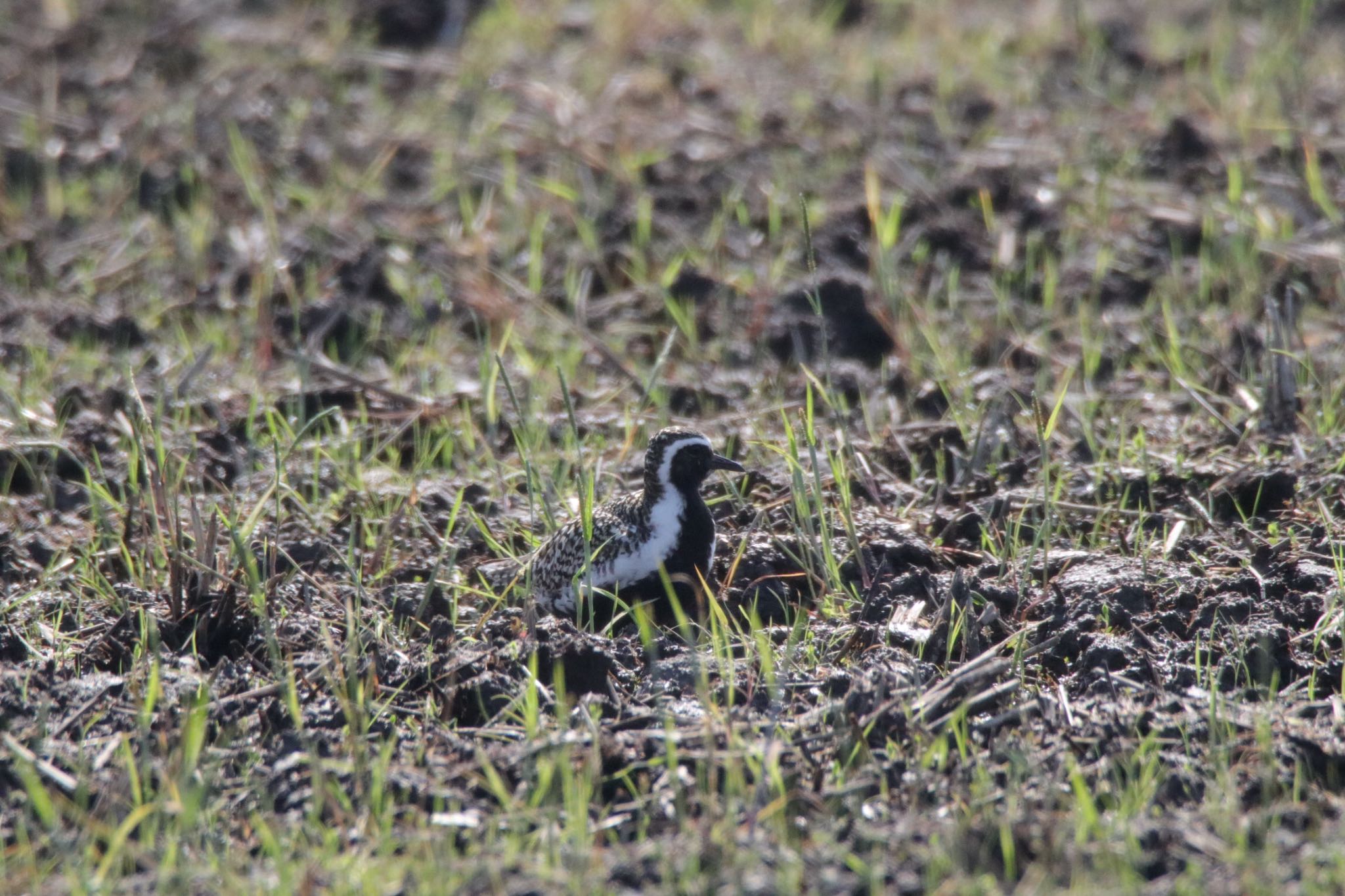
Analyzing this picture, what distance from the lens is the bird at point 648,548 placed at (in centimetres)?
513

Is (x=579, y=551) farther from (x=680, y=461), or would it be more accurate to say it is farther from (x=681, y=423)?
(x=681, y=423)

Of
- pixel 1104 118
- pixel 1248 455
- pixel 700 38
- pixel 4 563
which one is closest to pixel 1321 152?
pixel 1104 118

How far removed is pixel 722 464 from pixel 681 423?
1018 mm

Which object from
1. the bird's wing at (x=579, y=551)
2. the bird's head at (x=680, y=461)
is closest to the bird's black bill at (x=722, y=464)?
the bird's head at (x=680, y=461)

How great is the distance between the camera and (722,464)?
→ 5.35 meters

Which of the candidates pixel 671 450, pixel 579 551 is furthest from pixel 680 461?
pixel 579 551

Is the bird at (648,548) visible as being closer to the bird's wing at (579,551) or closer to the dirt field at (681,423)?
the bird's wing at (579,551)

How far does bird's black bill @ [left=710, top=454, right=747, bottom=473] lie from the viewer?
5.34 meters

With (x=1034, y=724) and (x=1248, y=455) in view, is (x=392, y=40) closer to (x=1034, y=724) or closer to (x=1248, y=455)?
(x=1248, y=455)

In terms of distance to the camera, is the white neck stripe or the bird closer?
the bird

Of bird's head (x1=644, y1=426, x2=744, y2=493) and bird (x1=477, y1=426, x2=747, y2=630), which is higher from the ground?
bird's head (x1=644, y1=426, x2=744, y2=493)

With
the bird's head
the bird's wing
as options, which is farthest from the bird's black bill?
the bird's wing

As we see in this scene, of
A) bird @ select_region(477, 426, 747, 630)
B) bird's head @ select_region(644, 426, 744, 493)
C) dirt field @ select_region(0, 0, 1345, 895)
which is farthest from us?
bird's head @ select_region(644, 426, 744, 493)

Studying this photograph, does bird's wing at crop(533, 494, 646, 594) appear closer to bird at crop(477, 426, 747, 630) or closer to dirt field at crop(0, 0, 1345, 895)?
bird at crop(477, 426, 747, 630)
